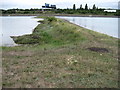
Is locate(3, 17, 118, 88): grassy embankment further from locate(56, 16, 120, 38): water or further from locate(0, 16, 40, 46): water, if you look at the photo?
locate(56, 16, 120, 38): water

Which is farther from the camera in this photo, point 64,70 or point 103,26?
point 103,26

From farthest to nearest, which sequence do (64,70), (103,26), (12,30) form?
(103,26) < (12,30) < (64,70)

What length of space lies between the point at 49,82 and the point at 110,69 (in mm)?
4196

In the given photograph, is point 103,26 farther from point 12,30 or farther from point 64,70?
point 64,70

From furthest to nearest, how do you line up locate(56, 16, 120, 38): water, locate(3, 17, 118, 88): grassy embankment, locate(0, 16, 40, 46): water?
locate(56, 16, 120, 38): water → locate(0, 16, 40, 46): water → locate(3, 17, 118, 88): grassy embankment

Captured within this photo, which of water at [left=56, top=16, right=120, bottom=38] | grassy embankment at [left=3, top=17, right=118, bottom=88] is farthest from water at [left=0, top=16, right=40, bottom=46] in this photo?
water at [left=56, top=16, right=120, bottom=38]

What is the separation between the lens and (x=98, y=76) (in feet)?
33.1

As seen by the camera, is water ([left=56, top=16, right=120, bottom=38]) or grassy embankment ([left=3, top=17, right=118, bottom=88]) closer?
grassy embankment ([left=3, top=17, right=118, bottom=88])

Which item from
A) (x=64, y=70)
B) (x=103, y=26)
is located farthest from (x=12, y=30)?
(x=64, y=70)

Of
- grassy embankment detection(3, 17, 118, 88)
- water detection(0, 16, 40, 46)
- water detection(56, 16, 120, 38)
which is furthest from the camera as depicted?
water detection(56, 16, 120, 38)

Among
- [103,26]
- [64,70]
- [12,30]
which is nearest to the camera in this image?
[64,70]

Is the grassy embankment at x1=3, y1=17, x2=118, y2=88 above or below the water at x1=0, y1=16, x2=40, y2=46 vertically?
below

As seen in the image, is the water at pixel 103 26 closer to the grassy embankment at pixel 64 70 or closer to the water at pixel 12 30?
the water at pixel 12 30

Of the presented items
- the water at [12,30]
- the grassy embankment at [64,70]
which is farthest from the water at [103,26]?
the grassy embankment at [64,70]
